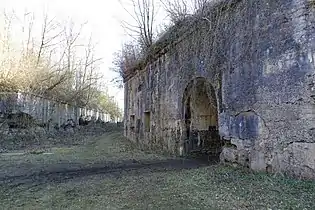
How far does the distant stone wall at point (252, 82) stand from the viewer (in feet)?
17.4

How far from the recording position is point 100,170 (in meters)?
7.18

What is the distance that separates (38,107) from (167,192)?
40.3 feet

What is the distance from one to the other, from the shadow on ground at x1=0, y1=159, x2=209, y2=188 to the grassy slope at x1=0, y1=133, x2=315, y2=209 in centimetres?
16

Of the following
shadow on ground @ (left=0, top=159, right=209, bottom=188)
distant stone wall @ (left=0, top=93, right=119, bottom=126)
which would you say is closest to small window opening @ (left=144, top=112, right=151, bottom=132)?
shadow on ground @ (left=0, top=159, right=209, bottom=188)

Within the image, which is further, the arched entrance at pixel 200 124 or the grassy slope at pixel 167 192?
the arched entrance at pixel 200 124

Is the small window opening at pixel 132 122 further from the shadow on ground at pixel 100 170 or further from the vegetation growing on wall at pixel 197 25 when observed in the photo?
the shadow on ground at pixel 100 170

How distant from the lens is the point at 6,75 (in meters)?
14.1

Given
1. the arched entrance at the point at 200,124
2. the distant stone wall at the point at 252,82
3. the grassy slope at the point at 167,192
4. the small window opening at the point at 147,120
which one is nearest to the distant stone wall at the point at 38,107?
the small window opening at the point at 147,120

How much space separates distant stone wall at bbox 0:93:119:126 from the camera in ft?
44.4

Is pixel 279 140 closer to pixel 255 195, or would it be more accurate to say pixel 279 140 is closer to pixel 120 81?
pixel 255 195

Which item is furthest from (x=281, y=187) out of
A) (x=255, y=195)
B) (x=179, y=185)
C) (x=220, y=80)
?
(x=220, y=80)

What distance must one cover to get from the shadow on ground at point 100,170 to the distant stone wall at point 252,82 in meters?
1.18

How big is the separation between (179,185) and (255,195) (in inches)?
51.0

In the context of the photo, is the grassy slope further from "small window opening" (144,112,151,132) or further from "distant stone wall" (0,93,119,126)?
"distant stone wall" (0,93,119,126)
